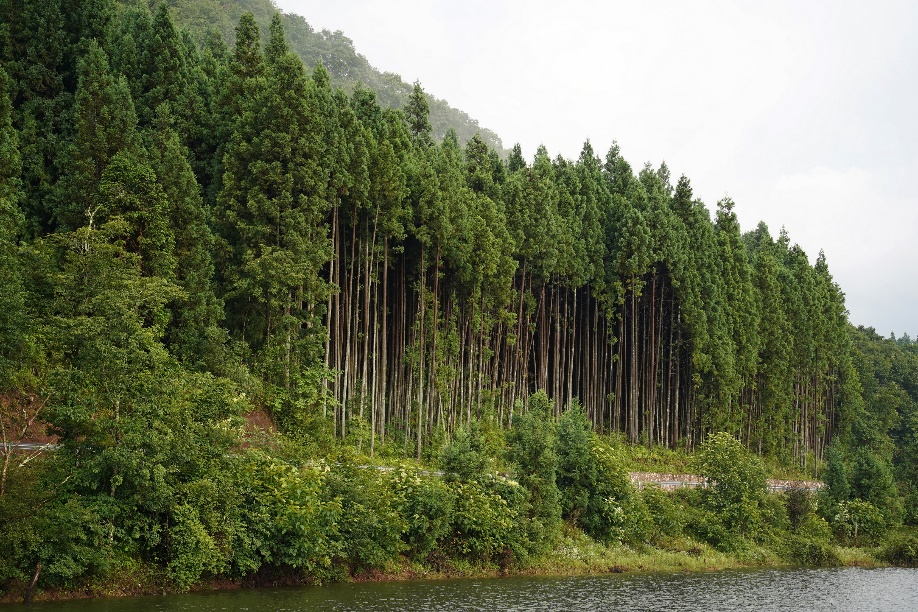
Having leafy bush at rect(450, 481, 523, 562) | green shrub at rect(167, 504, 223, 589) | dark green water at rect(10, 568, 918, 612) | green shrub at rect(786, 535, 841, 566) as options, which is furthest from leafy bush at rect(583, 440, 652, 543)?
green shrub at rect(167, 504, 223, 589)

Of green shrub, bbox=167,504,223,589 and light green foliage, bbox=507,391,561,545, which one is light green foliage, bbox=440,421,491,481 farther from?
green shrub, bbox=167,504,223,589

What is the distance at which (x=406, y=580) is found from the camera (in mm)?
26688

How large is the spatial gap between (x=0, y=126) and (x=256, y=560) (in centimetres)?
1950

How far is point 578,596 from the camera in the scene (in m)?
24.6

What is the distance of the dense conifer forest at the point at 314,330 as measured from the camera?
21.6 meters

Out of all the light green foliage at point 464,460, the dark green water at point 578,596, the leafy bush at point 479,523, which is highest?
the light green foliage at point 464,460

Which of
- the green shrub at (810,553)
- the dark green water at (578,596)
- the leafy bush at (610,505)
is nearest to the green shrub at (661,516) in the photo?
the leafy bush at (610,505)

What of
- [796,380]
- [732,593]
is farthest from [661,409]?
[732,593]

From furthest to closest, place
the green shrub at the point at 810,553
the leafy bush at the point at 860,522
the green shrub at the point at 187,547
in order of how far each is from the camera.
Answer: the leafy bush at the point at 860,522 → the green shrub at the point at 810,553 → the green shrub at the point at 187,547

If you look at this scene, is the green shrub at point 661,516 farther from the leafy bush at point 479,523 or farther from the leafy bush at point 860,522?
the leafy bush at point 860,522

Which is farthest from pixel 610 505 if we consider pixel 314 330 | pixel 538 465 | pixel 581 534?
pixel 314 330

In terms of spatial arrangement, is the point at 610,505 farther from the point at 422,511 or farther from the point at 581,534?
the point at 422,511

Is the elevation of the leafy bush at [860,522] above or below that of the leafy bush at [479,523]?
below

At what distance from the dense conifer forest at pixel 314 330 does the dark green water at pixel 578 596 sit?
58.5 inches
